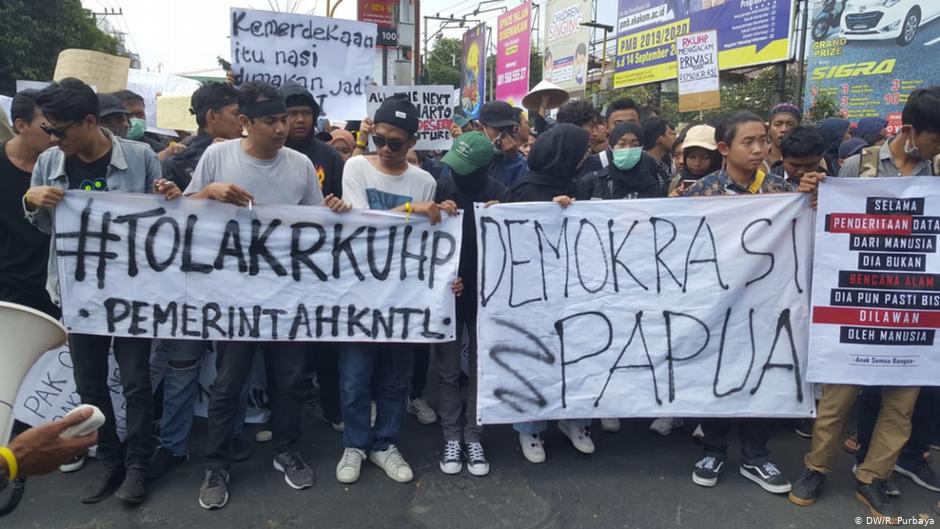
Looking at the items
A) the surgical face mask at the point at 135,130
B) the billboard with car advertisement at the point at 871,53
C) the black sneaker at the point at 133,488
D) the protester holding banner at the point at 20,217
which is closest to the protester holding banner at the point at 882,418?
the black sneaker at the point at 133,488

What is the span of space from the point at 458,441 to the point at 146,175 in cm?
221

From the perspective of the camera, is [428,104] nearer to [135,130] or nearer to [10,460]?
[135,130]

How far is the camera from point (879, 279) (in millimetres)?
3150

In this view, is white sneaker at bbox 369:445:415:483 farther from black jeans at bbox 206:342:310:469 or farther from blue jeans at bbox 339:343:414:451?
black jeans at bbox 206:342:310:469

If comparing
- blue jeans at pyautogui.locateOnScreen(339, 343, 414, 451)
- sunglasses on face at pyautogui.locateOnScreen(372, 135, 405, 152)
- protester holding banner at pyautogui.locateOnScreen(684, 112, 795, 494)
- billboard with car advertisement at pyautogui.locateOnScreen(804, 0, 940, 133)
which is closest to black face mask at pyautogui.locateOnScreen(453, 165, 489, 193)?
sunglasses on face at pyautogui.locateOnScreen(372, 135, 405, 152)

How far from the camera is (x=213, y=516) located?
3.06 m

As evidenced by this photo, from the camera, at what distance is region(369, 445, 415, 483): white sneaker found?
3383 mm

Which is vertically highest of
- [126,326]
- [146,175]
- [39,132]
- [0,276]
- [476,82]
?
[476,82]

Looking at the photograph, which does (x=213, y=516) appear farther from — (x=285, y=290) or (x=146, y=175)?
(x=146, y=175)

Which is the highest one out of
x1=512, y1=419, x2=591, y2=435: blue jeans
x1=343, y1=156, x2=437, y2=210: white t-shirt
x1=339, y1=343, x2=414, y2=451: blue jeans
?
x1=343, y1=156, x2=437, y2=210: white t-shirt

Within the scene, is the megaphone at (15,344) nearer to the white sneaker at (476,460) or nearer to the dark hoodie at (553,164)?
the white sneaker at (476,460)

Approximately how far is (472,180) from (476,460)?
5.09 feet

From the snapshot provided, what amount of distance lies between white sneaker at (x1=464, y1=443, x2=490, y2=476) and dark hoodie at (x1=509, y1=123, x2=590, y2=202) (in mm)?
1435

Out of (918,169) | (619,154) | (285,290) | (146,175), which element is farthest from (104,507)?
(918,169)
